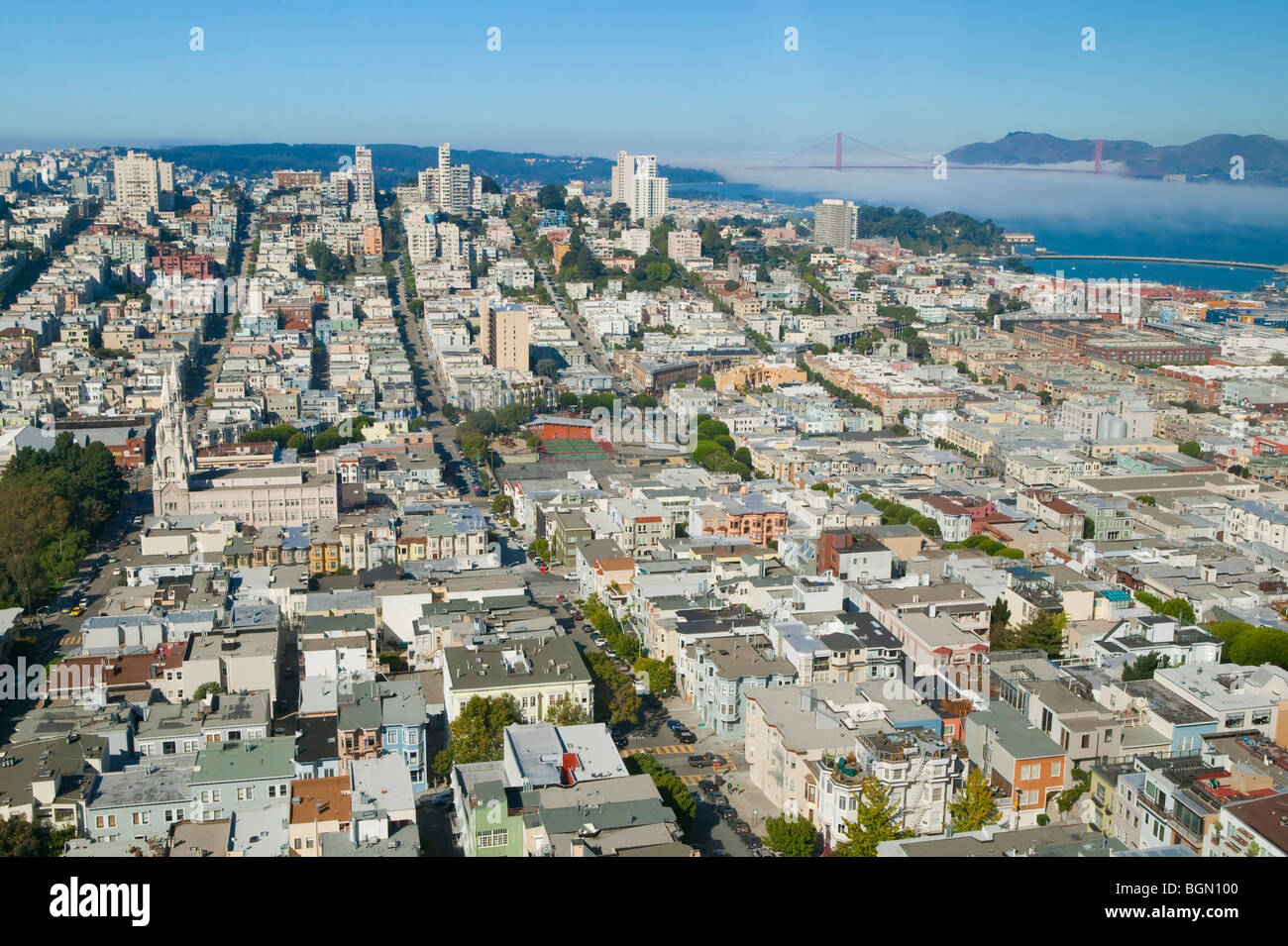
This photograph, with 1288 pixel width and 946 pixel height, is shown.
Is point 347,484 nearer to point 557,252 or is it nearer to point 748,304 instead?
point 748,304

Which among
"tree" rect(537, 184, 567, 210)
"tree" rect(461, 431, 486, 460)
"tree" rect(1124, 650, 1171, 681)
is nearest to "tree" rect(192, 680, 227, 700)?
"tree" rect(1124, 650, 1171, 681)

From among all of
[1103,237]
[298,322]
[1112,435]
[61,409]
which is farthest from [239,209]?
[1103,237]

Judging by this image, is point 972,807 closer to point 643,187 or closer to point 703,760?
point 703,760

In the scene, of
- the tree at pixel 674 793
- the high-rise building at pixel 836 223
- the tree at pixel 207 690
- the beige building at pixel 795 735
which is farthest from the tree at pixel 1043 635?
the high-rise building at pixel 836 223

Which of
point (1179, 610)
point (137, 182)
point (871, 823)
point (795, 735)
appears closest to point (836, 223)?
point (137, 182)

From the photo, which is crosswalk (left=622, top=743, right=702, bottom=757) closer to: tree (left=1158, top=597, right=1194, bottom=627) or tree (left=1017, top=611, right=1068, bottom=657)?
tree (left=1017, top=611, right=1068, bottom=657)
